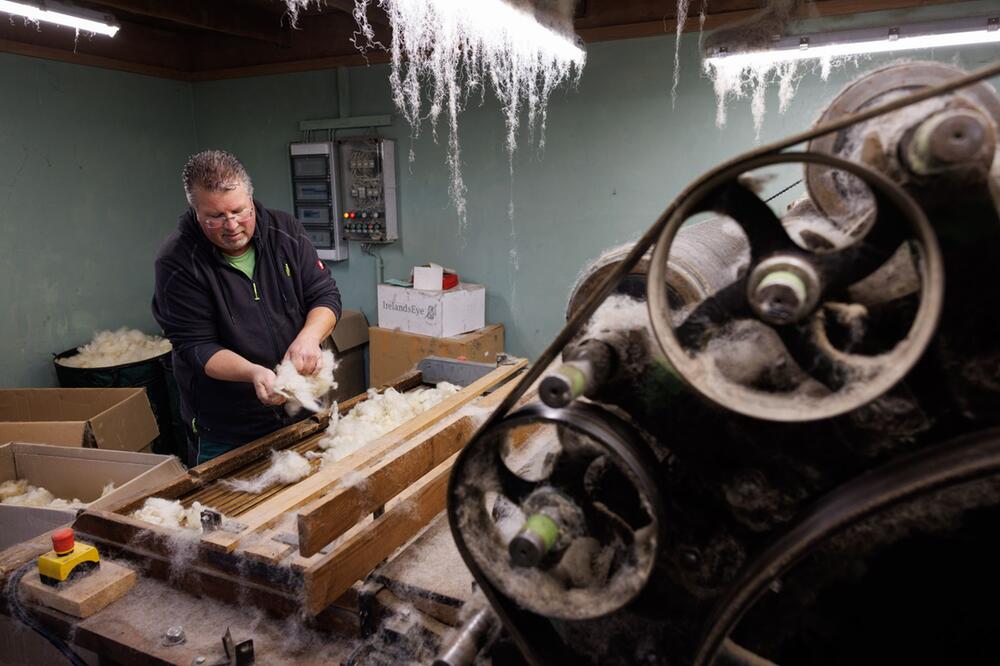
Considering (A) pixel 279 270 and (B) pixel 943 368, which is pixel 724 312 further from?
(A) pixel 279 270

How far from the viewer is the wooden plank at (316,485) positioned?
1.31 m

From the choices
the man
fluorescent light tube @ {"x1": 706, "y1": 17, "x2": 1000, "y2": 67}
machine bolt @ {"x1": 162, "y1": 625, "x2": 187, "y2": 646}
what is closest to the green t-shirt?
the man

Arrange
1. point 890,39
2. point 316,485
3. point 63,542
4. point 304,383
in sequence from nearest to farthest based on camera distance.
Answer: point 63,542
point 316,485
point 304,383
point 890,39

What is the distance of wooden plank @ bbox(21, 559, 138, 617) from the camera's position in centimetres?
125

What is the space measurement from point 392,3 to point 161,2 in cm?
161

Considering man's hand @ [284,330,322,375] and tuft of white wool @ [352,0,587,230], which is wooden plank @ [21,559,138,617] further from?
tuft of white wool @ [352,0,587,230]

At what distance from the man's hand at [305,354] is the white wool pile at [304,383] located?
0.08 ft

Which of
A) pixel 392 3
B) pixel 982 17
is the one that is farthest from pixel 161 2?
pixel 982 17

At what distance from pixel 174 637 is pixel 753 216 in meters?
1.28

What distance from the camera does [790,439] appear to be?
634 millimetres

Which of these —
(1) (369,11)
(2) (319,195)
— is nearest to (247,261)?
(1) (369,11)

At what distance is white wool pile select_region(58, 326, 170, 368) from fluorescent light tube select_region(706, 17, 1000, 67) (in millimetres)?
4664

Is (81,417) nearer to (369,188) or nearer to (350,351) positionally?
(350,351)

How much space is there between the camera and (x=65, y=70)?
4.62 meters
